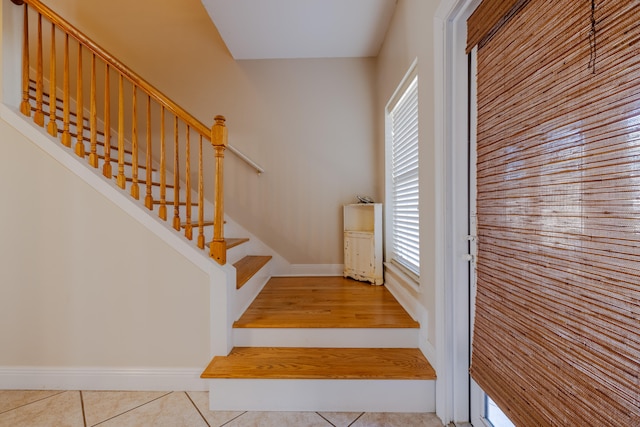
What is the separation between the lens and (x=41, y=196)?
1.70 meters

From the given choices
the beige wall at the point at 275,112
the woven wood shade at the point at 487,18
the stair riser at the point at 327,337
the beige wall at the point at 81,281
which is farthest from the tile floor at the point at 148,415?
the woven wood shade at the point at 487,18

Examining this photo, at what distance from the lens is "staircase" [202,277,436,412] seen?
59.3 inches

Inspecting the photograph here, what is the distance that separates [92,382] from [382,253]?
2.25m

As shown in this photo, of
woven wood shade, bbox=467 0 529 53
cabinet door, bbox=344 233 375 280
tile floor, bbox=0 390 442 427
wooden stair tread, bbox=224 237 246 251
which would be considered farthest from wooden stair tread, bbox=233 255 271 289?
woven wood shade, bbox=467 0 529 53

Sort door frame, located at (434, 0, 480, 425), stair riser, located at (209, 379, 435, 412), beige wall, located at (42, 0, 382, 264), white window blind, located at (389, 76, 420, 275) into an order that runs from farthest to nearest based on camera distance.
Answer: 1. beige wall, located at (42, 0, 382, 264)
2. white window blind, located at (389, 76, 420, 275)
3. stair riser, located at (209, 379, 435, 412)
4. door frame, located at (434, 0, 480, 425)

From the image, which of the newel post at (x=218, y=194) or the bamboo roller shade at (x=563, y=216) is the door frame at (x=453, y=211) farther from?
the newel post at (x=218, y=194)

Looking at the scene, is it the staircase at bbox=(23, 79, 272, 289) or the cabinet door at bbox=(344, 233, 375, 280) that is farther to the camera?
the cabinet door at bbox=(344, 233, 375, 280)

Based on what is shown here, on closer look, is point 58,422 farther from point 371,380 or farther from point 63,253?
point 371,380

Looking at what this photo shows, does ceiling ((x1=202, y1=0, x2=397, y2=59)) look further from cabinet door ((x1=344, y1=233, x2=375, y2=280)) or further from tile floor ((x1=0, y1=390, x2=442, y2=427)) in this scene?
tile floor ((x1=0, y1=390, x2=442, y2=427))

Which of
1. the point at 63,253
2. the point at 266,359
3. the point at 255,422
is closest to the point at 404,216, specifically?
the point at 266,359

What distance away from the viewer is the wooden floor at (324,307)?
1.79m

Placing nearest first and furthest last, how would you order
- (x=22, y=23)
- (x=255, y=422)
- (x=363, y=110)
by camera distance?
(x=255, y=422) < (x=22, y=23) < (x=363, y=110)

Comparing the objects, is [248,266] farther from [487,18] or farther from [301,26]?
[487,18]

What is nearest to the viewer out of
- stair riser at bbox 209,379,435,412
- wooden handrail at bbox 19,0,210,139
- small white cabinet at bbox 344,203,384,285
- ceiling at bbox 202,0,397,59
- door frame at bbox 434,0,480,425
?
door frame at bbox 434,0,480,425
